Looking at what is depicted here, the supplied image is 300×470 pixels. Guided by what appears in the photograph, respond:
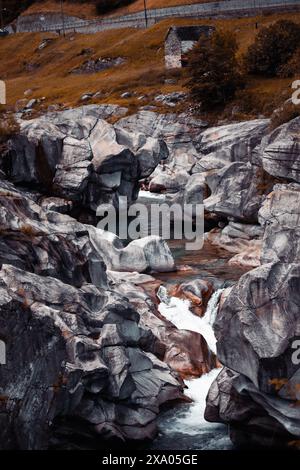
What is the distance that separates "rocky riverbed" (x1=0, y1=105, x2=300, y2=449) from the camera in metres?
23.5

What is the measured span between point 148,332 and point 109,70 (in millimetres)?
92121

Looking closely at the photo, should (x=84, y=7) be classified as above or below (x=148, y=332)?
above

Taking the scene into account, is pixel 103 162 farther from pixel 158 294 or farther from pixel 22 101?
pixel 22 101

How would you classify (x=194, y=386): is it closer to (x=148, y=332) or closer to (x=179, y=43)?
(x=148, y=332)

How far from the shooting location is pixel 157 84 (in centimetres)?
10294

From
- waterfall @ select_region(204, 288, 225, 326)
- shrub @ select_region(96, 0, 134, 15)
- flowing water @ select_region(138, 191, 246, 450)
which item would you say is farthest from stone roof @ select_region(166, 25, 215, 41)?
waterfall @ select_region(204, 288, 225, 326)

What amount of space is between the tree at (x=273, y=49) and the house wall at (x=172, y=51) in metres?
17.0


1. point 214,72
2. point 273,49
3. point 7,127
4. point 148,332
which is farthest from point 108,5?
point 148,332

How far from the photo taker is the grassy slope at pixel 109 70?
3848 inches

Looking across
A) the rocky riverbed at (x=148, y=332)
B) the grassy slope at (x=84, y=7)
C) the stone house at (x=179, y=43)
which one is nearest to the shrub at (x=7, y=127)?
the rocky riverbed at (x=148, y=332)

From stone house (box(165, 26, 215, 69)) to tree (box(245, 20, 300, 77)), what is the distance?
16.6 meters

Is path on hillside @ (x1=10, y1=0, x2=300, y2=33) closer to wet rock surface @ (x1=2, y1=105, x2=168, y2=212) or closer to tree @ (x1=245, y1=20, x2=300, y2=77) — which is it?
tree @ (x1=245, y1=20, x2=300, y2=77)

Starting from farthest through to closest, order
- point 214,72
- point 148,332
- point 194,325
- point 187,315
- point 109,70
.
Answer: point 109,70 → point 214,72 → point 187,315 → point 194,325 → point 148,332

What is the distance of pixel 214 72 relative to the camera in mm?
85625
